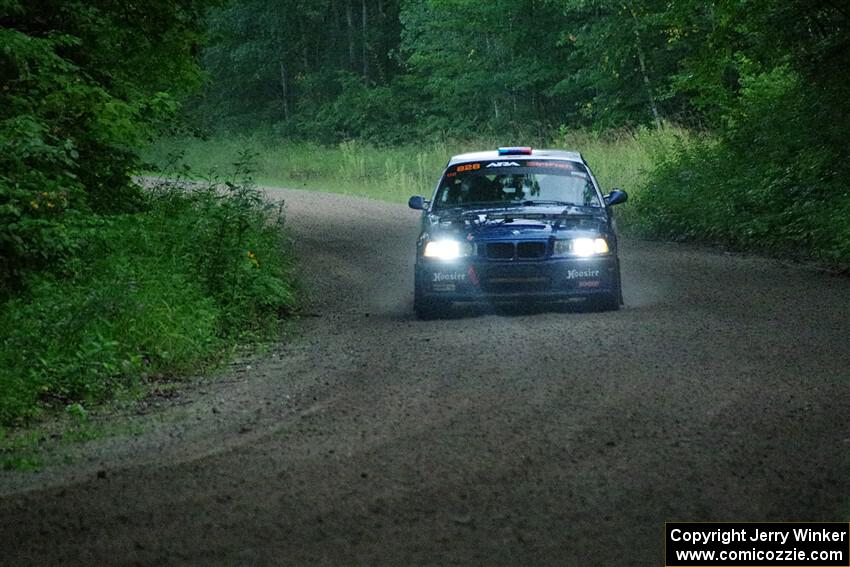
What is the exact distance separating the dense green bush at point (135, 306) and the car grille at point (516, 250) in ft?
7.77

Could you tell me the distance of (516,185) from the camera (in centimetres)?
1455

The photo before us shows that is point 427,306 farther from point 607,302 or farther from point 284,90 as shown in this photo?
point 284,90

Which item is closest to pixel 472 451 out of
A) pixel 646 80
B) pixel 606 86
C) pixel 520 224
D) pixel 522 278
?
pixel 522 278

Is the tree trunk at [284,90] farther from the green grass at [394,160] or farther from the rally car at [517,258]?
the rally car at [517,258]

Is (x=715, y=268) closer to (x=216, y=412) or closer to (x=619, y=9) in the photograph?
(x=216, y=412)

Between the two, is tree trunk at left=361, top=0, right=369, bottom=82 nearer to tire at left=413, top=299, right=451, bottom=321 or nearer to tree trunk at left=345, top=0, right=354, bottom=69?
tree trunk at left=345, top=0, right=354, bottom=69

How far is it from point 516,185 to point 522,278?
67.4 inches

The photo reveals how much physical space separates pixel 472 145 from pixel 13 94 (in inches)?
1111

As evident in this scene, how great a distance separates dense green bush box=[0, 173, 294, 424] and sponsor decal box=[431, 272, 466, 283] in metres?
1.72

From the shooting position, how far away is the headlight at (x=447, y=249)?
1328 cm

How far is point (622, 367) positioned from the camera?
32.4ft

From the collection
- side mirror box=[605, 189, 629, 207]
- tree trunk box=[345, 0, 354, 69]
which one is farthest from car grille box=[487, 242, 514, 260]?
tree trunk box=[345, 0, 354, 69]

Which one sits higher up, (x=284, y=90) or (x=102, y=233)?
(x=284, y=90)

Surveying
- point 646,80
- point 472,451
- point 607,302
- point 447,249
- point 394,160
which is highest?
point 646,80
